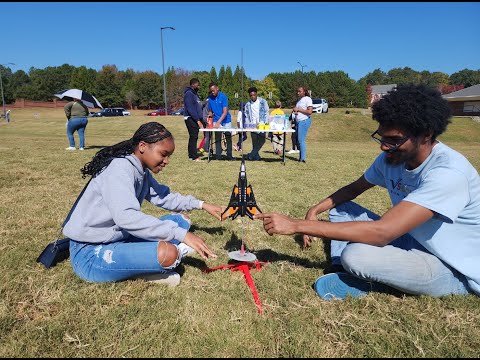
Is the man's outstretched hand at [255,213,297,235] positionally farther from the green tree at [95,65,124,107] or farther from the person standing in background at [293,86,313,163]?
the green tree at [95,65,124,107]

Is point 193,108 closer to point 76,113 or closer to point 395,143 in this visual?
point 76,113

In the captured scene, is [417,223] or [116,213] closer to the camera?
[417,223]

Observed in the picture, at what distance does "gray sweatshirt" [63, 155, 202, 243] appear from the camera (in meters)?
2.52

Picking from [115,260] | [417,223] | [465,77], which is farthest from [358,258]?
[465,77]

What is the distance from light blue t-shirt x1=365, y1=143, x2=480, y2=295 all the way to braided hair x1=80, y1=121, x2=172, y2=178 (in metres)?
1.82

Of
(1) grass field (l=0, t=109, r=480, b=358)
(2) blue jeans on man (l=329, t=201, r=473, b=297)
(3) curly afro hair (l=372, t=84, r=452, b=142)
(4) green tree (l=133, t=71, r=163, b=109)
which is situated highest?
(4) green tree (l=133, t=71, r=163, b=109)

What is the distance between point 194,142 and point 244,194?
708 centimetres

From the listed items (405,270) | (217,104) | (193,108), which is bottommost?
(405,270)

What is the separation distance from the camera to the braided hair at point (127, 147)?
2.80 m

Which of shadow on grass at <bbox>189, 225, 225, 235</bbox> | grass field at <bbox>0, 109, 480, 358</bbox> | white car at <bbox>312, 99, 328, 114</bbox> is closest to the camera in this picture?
grass field at <bbox>0, 109, 480, 358</bbox>

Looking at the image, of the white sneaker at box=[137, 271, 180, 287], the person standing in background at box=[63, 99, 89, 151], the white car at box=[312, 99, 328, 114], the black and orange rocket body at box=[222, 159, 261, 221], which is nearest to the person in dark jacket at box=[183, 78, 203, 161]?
the person standing in background at box=[63, 99, 89, 151]

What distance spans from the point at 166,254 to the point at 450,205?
190 centimetres

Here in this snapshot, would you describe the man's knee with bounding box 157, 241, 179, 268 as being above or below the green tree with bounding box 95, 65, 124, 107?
below

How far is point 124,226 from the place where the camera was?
8.24ft
